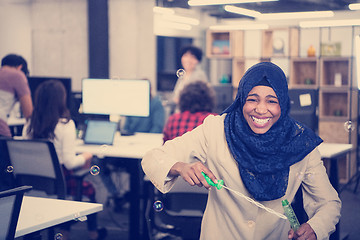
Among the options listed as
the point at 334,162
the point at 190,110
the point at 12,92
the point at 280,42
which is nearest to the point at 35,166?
the point at 190,110

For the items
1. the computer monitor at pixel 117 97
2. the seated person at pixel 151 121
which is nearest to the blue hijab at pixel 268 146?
the computer monitor at pixel 117 97

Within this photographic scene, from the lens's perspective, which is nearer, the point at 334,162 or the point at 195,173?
the point at 195,173

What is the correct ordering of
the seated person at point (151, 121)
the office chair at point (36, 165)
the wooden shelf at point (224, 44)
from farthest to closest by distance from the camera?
the wooden shelf at point (224, 44) < the seated person at point (151, 121) < the office chair at point (36, 165)

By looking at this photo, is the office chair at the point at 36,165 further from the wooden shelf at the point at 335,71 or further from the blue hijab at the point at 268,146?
the wooden shelf at the point at 335,71

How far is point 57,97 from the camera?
11.1 ft

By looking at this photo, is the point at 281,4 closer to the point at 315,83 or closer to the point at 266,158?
the point at 315,83

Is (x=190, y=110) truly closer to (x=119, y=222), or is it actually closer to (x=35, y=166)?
(x=35, y=166)

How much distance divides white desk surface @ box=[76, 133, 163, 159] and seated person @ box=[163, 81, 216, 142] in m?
0.34

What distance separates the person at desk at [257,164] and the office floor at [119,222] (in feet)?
7.94

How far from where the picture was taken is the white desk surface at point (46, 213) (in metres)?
1.80

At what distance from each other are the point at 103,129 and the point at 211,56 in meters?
3.86

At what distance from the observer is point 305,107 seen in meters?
3.98

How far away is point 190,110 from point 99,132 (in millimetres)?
974

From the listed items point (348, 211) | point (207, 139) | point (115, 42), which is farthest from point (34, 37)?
point (207, 139)
